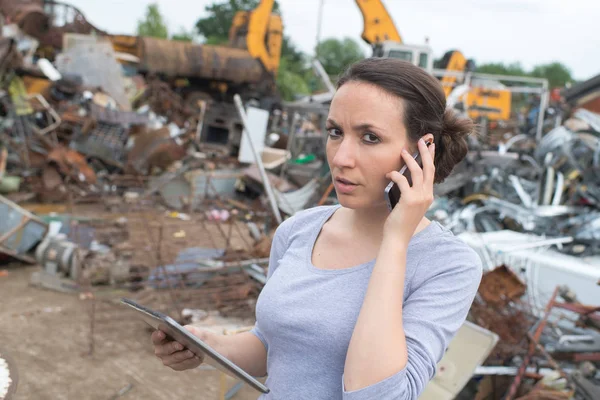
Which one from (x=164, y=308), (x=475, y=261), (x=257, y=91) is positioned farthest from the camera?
(x=257, y=91)

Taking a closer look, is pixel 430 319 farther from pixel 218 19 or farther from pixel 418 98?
pixel 218 19

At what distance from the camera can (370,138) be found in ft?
3.80

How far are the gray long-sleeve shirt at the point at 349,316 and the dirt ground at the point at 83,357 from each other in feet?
6.07

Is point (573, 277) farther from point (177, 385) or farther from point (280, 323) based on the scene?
point (280, 323)

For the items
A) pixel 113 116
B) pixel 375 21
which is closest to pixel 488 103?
pixel 375 21

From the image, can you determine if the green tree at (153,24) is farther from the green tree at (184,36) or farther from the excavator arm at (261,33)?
the excavator arm at (261,33)

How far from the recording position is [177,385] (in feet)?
12.1

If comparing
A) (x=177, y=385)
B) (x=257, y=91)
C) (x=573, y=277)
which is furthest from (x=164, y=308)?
(x=257, y=91)

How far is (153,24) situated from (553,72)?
32868 millimetres

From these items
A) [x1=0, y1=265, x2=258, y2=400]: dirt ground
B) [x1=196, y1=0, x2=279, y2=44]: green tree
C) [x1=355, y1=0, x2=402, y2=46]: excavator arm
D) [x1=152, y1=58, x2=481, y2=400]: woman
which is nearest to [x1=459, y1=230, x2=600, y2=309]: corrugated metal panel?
[x1=0, y1=265, x2=258, y2=400]: dirt ground

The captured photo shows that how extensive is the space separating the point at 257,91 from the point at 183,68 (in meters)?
2.42

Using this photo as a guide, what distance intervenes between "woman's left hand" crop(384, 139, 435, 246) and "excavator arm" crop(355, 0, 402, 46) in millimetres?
10311

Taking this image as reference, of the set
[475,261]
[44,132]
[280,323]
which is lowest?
[44,132]

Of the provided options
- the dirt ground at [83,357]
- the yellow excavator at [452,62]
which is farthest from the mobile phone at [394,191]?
the yellow excavator at [452,62]
